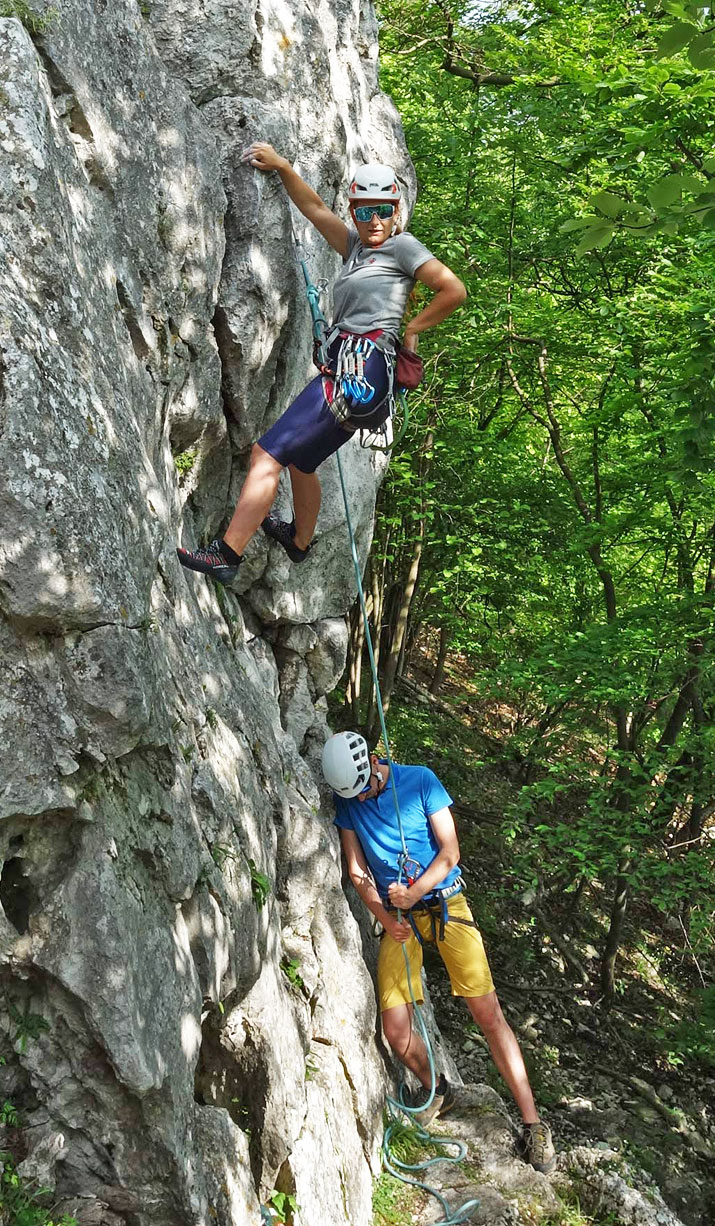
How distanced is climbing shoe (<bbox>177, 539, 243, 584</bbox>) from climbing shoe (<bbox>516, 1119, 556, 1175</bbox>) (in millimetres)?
4282

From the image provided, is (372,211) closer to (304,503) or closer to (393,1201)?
(304,503)

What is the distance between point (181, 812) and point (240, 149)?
341 centimetres

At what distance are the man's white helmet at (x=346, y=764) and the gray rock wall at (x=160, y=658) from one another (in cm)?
22

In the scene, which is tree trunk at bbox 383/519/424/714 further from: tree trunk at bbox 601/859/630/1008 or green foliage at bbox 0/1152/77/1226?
green foliage at bbox 0/1152/77/1226

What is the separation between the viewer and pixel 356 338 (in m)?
4.76

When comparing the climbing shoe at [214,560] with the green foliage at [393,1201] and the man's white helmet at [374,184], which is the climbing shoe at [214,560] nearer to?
the man's white helmet at [374,184]

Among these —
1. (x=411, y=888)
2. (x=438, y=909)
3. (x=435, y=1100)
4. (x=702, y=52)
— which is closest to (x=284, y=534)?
(x=411, y=888)

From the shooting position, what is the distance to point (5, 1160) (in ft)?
9.71

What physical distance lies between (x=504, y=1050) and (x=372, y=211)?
16.8 feet

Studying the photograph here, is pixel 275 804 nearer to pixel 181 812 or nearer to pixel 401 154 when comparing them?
pixel 181 812

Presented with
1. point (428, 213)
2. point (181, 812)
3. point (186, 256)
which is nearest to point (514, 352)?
point (428, 213)

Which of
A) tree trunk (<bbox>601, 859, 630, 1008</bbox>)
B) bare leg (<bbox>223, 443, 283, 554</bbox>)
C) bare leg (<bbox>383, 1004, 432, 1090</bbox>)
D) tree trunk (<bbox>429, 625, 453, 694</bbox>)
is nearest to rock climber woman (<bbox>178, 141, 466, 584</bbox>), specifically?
bare leg (<bbox>223, 443, 283, 554</bbox>)

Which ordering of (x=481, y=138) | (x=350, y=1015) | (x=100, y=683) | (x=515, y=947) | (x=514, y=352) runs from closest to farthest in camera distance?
(x=100, y=683)
(x=350, y=1015)
(x=481, y=138)
(x=514, y=352)
(x=515, y=947)

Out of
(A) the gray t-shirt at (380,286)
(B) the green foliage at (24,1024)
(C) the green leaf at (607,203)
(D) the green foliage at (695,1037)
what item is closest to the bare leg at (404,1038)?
(D) the green foliage at (695,1037)
